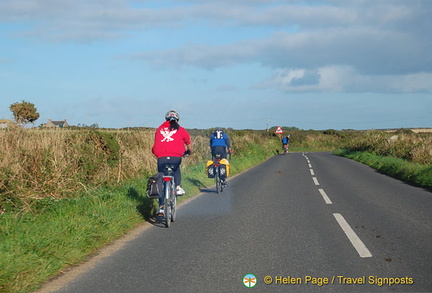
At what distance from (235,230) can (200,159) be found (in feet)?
50.7

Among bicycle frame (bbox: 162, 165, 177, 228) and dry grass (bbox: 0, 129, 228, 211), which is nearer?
bicycle frame (bbox: 162, 165, 177, 228)

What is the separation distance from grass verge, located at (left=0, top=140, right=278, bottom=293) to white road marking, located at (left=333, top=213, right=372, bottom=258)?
12.6 ft

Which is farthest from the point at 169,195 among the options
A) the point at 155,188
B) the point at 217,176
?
the point at 217,176

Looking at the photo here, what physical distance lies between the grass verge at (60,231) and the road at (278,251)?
1.27 ft

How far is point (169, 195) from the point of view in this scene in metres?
7.84

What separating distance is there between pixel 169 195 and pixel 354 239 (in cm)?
333

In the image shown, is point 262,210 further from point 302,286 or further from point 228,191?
point 302,286

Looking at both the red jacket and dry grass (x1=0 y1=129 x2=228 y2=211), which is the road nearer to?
the red jacket

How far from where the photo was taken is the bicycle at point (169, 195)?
7.83m

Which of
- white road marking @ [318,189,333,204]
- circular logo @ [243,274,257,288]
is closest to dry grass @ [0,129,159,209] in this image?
circular logo @ [243,274,257,288]

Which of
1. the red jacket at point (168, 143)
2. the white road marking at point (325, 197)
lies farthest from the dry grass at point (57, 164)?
the white road marking at point (325, 197)

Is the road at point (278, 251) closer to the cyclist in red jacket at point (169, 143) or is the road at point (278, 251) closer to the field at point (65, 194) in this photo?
the field at point (65, 194)

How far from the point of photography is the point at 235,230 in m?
7.52

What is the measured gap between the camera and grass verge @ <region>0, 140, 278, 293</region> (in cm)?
481
